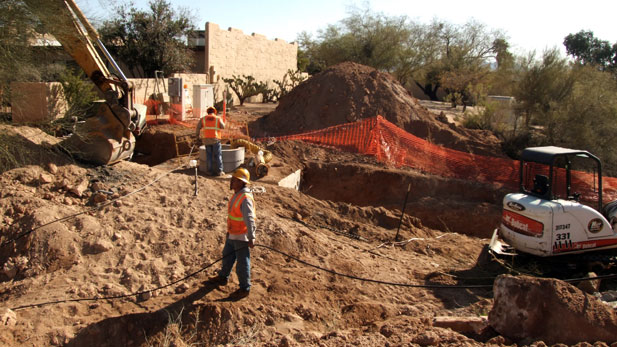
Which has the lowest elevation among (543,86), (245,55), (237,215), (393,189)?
(393,189)

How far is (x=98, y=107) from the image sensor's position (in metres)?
9.80

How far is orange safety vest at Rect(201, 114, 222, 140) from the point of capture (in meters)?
10.4

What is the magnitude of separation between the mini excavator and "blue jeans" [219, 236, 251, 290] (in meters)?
4.42

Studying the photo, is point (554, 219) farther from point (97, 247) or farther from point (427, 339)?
point (97, 247)

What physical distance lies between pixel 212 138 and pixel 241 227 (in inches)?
189

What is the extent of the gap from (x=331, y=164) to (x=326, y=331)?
8.38 metres

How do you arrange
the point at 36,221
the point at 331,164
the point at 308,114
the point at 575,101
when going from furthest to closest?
the point at 308,114 < the point at 575,101 < the point at 331,164 < the point at 36,221

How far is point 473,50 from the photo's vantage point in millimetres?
42031

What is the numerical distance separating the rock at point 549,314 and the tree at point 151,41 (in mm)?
21871

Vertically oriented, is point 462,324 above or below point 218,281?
below

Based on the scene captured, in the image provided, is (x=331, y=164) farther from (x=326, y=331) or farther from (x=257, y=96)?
(x=257, y=96)

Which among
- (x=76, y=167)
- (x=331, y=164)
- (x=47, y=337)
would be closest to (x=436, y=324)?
(x=47, y=337)

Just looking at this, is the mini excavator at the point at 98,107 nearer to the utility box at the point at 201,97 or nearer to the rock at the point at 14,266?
the rock at the point at 14,266

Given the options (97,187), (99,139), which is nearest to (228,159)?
(99,139)
